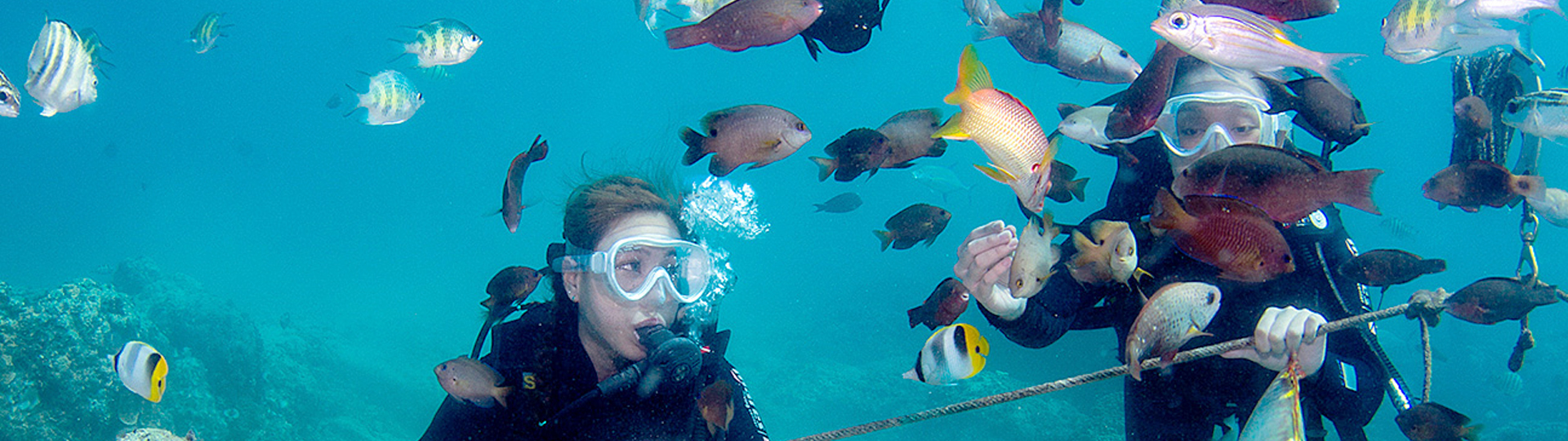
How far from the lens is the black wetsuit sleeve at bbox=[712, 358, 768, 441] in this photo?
10.00 feet

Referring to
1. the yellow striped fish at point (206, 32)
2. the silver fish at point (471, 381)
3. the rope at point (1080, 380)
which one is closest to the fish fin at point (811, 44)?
the rope at point (1080, 380)

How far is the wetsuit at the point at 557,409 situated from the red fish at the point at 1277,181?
1801 mm

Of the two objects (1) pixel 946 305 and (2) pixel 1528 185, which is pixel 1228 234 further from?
(2) pixel 1528 185

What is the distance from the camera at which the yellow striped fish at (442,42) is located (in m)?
5.24

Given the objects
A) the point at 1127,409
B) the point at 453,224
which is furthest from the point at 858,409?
the point at 453,224

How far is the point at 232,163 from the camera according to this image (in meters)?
94.2

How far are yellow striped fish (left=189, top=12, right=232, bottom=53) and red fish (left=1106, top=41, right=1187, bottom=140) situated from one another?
865 cm

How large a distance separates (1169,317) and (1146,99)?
592 mm

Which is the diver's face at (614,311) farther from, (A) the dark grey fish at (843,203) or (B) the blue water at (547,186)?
(A) the dark grey fish at (843,203)

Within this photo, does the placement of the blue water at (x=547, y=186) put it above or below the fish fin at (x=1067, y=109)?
above

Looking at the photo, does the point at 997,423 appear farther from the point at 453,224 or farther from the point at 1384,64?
the point at 1384,64

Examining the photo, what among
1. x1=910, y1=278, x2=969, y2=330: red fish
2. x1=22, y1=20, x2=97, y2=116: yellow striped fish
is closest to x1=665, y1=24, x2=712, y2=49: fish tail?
x1=910, y1=278, x2=969, y2=330: red fish

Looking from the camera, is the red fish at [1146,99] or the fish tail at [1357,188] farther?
the red fish at [1146,99]

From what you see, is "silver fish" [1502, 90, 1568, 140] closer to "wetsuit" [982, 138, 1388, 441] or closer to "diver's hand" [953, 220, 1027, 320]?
"wetsuit" [982, 138, 1388, 441]
